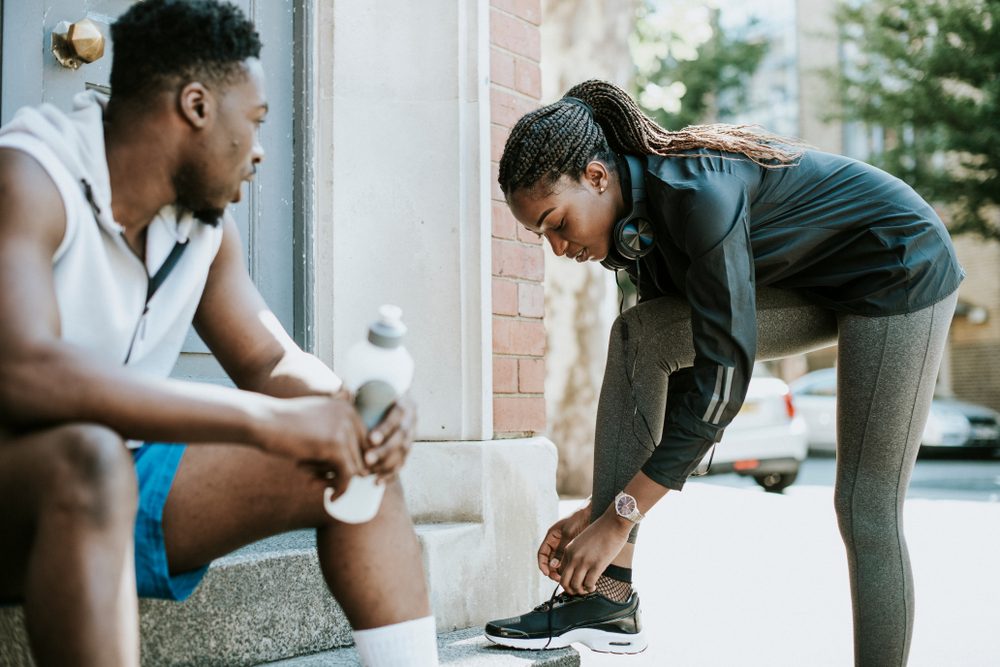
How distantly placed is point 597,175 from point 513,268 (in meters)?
0.99

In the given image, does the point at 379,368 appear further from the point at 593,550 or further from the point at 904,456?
the point at 904,456

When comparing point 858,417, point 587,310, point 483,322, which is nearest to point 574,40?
point 587,310

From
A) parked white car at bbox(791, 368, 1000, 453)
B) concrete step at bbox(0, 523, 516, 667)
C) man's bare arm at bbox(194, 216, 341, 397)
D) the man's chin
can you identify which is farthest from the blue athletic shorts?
parked white car at bbox(791, 368, 1000, 453)

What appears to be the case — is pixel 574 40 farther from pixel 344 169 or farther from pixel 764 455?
pixel 344 169

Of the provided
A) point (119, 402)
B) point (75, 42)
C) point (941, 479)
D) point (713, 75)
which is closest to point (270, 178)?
point (75, 42)

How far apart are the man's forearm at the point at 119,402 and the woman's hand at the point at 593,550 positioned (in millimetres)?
1048

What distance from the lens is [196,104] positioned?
1.77 m

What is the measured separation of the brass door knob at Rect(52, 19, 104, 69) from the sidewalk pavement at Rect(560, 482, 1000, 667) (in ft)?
8.02

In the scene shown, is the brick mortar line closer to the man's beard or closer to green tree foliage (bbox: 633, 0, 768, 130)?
the man's beard

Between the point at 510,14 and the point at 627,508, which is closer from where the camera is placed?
the point at 627,508

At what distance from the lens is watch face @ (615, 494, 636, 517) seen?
2.28 m

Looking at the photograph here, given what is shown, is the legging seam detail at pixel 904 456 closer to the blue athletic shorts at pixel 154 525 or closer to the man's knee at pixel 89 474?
the blue athletic shorts at pixel 154 525

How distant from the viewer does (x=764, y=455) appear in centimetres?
973

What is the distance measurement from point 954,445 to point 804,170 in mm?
13538
